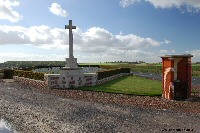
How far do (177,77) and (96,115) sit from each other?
806 centimetres

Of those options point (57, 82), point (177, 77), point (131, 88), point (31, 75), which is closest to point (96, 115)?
point (177, 77)

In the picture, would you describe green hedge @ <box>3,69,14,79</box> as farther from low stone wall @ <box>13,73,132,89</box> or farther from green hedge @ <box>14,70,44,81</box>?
low stone wall @ <box>13,73,132,89</box>

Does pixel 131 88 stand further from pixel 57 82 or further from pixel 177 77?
pixel 57 82

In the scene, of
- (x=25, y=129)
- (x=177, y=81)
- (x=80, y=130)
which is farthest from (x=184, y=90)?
(x=25, y=129)

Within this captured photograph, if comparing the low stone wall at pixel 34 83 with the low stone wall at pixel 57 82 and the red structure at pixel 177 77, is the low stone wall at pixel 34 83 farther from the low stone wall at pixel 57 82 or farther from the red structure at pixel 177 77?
the red structure at pixel 177 77

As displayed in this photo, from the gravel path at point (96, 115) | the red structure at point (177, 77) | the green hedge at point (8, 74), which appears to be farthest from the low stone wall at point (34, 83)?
the red structure at point (177, 77)

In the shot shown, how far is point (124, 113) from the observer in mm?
13508

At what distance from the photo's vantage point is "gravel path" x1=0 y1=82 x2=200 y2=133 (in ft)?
36.1

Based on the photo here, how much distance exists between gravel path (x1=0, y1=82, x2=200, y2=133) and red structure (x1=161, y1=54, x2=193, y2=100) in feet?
4.57

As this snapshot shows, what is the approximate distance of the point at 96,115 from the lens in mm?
13078

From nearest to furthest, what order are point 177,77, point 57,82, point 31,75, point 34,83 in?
point 177,77
point 57,82
point 34,83
point 31,75

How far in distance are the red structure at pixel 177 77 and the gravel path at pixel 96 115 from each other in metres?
1.39

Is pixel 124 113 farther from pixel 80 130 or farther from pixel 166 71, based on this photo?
pixel 166 71

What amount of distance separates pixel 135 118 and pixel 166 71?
7.61 metres
